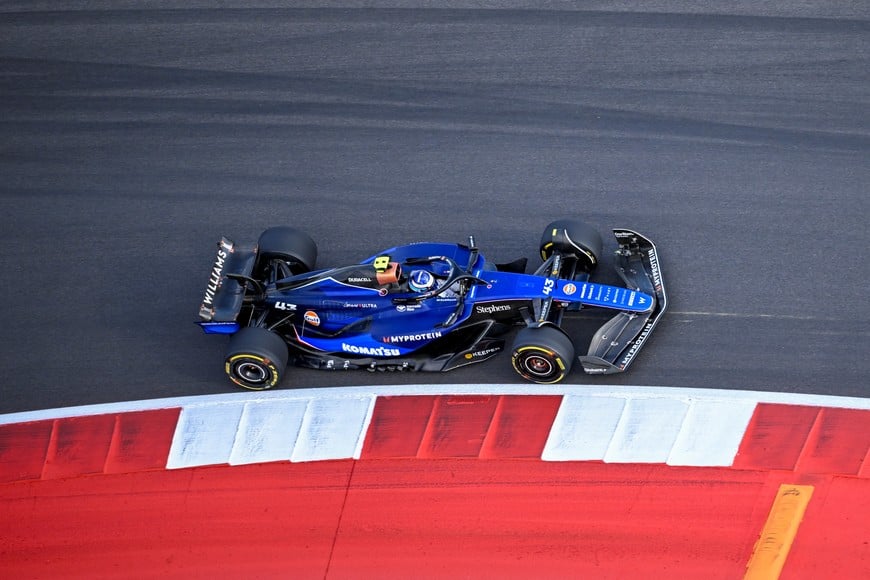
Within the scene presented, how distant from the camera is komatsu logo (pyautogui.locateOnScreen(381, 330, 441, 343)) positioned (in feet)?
34.5

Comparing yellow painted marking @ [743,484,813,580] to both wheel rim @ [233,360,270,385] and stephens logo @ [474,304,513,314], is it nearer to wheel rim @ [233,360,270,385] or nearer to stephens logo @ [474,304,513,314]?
stephens logo @ [474,304,513,314]

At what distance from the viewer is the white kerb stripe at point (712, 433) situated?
9867mm

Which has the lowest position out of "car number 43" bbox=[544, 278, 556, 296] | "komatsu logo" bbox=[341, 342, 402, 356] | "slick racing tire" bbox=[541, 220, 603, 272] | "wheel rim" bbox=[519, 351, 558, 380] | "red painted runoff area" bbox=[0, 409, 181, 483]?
"red painted runoff area" bbox=[0, 409, 181, 483]

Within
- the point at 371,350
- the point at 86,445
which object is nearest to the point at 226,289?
the point at 371,350

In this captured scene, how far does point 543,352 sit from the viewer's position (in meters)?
9.93

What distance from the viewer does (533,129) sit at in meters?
13.5

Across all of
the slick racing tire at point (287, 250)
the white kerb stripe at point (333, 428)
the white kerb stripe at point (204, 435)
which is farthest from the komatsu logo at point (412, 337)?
the white kerb stripe at point (204, 435)

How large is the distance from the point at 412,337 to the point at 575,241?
211 cm

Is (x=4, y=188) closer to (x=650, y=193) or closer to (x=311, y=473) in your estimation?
(x=311, y=473)

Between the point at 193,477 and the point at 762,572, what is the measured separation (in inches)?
225

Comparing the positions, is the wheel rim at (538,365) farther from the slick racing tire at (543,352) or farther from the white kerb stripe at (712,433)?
the white kerb stripe at (712,433)

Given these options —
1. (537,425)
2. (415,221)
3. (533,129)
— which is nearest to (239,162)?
(415,221)

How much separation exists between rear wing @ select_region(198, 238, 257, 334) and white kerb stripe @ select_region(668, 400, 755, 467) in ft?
15.8

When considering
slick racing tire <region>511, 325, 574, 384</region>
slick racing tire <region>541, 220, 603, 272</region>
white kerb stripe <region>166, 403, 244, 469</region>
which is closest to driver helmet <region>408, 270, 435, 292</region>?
slick racing tire <region>511, 325, 574, 384</region>
